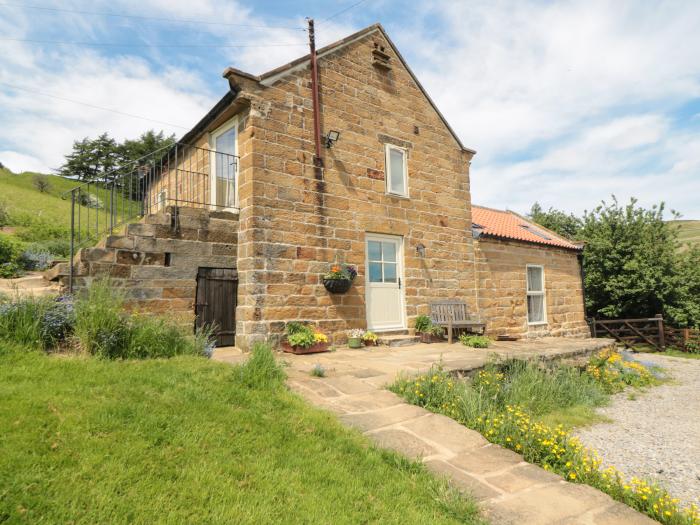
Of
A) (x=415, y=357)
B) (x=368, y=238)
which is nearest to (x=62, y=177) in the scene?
(x=368, y=238)

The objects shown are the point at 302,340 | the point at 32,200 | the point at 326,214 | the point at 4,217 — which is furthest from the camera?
the point at 32,200

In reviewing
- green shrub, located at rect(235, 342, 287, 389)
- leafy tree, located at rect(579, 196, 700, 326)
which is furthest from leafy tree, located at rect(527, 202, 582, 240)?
green shrub, located at rect(235, 342, 287, 389)

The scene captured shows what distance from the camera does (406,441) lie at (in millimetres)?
3328

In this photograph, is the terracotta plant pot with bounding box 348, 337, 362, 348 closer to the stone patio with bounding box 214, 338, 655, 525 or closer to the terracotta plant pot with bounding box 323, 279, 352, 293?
the terracotta plant pot with bounding box 323, 279, 352, 293

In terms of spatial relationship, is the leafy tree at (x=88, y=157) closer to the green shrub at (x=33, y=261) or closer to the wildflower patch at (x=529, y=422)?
the green shrub at (x=33, y=261)

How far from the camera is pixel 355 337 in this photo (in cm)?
787

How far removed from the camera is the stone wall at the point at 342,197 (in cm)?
712

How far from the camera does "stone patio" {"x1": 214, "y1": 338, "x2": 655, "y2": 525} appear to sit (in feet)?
8.29

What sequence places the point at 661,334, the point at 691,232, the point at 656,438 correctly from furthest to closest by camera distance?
the point at 691,232, the point at 661,334, the point at 656,438

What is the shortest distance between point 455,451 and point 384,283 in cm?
568

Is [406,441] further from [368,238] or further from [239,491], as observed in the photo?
[368,238]

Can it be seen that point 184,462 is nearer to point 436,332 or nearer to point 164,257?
point 164,257

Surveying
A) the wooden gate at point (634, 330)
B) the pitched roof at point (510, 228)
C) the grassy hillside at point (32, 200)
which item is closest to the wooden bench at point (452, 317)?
the pitched roof at point (510, 228)

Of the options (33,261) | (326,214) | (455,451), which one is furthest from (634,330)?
(33,261)
